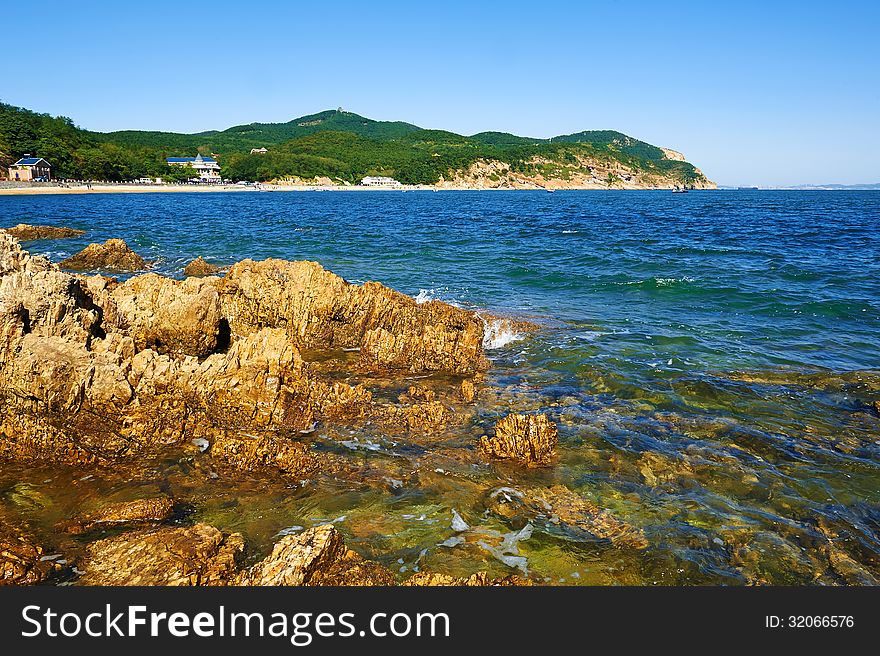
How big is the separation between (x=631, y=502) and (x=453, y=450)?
7.67ft

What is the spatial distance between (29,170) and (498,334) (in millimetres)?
124212

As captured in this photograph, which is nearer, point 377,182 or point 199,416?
point 199,416

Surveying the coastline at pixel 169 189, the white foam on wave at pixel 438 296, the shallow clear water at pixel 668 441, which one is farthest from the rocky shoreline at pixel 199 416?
the coastline at pixel 169 189

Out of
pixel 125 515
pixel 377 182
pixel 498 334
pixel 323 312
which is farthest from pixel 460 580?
pixel 377 182

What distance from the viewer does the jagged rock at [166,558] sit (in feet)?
15.1

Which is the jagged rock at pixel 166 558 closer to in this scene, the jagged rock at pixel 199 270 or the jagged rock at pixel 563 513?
the jagged rock at pixel 563 513

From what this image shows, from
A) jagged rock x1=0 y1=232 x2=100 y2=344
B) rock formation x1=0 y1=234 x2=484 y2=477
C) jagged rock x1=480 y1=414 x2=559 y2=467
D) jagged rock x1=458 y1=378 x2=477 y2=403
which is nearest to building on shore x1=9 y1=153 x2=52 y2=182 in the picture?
rock formation x1=0 y1=234 x2=484 y2=477

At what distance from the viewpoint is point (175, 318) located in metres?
9.54

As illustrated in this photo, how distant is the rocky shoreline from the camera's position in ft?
15.9

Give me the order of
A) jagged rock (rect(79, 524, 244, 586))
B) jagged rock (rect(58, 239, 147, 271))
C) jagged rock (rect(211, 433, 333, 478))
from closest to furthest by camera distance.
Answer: jagged rock (rect(79, 524, 244, 586)), jagged rock (rect(211, 433, 333, 478)), jagged rock (rect(58, 239, 147, 271))

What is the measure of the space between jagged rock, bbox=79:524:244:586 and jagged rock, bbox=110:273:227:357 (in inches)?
191

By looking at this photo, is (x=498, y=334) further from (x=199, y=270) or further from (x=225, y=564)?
(x=199, y=270)

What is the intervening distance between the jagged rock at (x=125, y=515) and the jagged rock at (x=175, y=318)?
404 cm

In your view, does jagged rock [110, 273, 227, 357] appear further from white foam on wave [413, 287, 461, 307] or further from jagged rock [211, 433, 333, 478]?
white foam on wave [413, 287, 461, 307]
